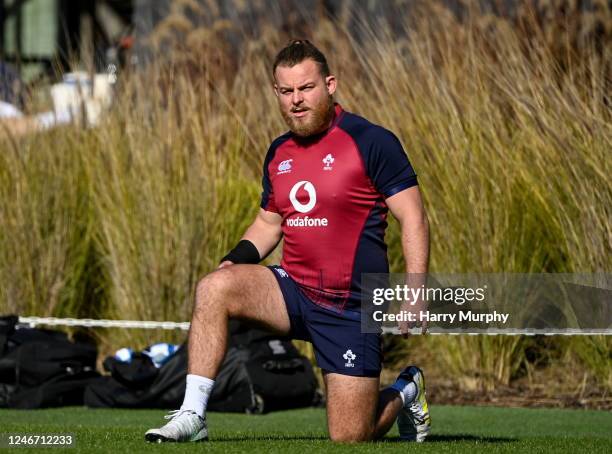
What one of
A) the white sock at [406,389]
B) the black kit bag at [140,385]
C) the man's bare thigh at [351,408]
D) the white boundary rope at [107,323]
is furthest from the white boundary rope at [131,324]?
the man's bare thigh at [351,408]

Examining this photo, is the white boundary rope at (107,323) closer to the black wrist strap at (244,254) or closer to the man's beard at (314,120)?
the black wrist strap at (244,254)

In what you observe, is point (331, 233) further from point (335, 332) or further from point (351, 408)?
point (351, 408)

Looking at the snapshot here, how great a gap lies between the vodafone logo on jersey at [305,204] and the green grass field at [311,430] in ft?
2.84

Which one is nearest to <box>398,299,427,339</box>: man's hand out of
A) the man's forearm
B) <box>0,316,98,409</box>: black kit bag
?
the man's forearm

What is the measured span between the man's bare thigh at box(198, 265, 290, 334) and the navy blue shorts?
0.05m

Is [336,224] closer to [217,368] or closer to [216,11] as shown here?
[217,368]

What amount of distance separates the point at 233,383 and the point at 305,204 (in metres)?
2.46

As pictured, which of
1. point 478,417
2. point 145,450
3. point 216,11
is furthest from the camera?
point 216,11

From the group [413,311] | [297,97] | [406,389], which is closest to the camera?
[413,311]

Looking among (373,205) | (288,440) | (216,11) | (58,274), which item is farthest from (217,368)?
(216,11)

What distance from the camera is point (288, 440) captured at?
5.28 metres

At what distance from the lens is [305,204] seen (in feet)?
17.5

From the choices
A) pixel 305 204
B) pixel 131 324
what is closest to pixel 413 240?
pixel 305 204

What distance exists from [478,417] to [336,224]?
2.34 meters
